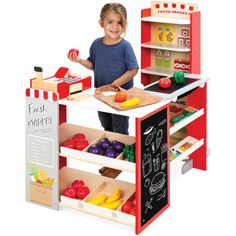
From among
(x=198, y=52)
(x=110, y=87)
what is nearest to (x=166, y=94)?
(x=110, y=87)

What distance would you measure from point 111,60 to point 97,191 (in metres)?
1.07

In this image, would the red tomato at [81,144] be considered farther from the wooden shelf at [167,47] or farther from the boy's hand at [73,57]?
the wooden shelf at [167,47]

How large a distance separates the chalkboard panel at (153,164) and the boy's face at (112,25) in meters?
0.84

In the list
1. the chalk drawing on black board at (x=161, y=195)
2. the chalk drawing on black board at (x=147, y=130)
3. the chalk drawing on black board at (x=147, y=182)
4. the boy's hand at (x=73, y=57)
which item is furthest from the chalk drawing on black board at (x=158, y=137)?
the boy's hand at (x=73, y=57)

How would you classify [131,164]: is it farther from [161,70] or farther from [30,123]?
[161,70]

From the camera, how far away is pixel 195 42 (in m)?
5.58

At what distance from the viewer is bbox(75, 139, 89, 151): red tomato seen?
5020mm

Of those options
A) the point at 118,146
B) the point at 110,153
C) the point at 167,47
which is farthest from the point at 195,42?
the point at 110,153

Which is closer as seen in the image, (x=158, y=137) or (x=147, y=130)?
(x=147, y=130)

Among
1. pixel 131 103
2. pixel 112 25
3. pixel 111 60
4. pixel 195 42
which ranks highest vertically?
pixel 112 25

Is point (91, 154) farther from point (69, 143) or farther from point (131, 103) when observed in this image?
point (131, 103)

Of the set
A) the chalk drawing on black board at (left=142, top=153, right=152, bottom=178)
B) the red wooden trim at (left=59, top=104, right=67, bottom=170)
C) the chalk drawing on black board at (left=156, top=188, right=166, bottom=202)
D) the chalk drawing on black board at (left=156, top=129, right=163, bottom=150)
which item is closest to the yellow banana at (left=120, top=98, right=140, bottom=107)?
the chalk drawing on black board at (left=156, top=129, right=163, bottom=150)

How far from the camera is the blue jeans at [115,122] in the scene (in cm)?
556

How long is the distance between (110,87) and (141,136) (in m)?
0.67
